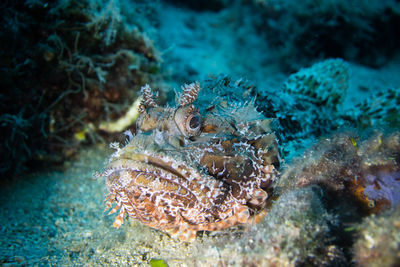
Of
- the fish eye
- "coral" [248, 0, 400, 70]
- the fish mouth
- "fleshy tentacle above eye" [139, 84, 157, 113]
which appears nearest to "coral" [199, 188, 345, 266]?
the fish mouth

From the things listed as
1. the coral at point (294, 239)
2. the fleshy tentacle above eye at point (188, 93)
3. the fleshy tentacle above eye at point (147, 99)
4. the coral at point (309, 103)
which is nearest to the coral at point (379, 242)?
the coral at point (294, 239)

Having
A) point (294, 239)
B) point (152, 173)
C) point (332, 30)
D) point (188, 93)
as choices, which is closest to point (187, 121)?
point (188, 93)

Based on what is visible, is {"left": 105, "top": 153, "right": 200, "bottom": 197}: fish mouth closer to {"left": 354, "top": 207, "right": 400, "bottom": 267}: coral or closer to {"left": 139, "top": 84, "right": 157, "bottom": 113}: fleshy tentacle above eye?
{"left": 139, "top": 84, "right": 157, "bottom": 113}: fleshy tentacle above eye

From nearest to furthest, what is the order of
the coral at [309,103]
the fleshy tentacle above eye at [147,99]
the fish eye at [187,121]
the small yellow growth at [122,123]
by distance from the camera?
the fish eye at [187,121] < the fleshy tentacle above eye at [147,99] < the coral at [309,103] < the small yellow growth at [122,123]

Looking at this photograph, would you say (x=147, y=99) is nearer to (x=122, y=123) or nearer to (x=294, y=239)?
(x=294, y=239)

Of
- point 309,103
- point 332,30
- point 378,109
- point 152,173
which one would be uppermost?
point 332,30

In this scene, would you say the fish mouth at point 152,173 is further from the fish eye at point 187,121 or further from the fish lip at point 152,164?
the fish eye at point 187,121
